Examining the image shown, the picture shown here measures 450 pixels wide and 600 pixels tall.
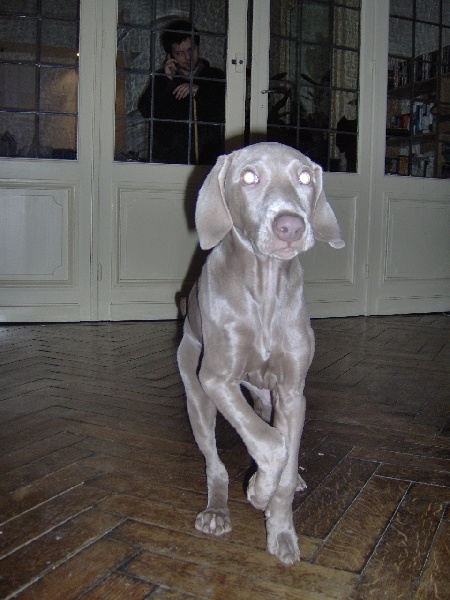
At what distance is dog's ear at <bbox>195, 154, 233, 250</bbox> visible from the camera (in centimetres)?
149

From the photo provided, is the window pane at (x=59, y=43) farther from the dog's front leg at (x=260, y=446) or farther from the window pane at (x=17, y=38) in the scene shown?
the dog's front leg at (x=260, y=446)

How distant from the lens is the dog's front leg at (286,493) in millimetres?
1309

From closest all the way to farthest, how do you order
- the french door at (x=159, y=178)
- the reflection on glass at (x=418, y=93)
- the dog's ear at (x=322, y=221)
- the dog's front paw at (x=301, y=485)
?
1. the dog's ear at (x=322, y=221)
2. the dog's front paw at (x=301, y=485)
3. the french door at (x=159, y=178)
4. the reflection on glass at (x=418, y=93)

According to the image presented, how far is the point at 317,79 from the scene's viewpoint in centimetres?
440

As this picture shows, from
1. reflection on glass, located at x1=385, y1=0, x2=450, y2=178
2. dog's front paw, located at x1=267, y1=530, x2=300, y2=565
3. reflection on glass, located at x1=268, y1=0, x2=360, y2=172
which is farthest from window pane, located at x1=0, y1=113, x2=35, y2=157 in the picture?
dog's front paw, located at x1=267, y1=530, x2=300, y2=565

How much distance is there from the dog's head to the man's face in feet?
9.76

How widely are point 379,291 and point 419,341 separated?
1.02m

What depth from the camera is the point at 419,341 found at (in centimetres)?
365

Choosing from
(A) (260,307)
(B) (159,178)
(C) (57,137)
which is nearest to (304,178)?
(A) (260,307)

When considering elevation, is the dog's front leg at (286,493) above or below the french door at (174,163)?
below

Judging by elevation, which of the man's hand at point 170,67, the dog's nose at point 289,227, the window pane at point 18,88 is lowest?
the dog's nose at point 289,227

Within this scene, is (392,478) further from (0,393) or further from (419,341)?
(419,341)

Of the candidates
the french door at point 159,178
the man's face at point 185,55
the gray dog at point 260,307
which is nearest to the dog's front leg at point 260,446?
the gray dog at point 260,307

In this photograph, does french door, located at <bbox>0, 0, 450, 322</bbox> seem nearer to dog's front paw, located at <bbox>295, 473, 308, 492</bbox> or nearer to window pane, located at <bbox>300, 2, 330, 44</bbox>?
window pane, located at <bbox>300, 2, 330, 44</bbox>
